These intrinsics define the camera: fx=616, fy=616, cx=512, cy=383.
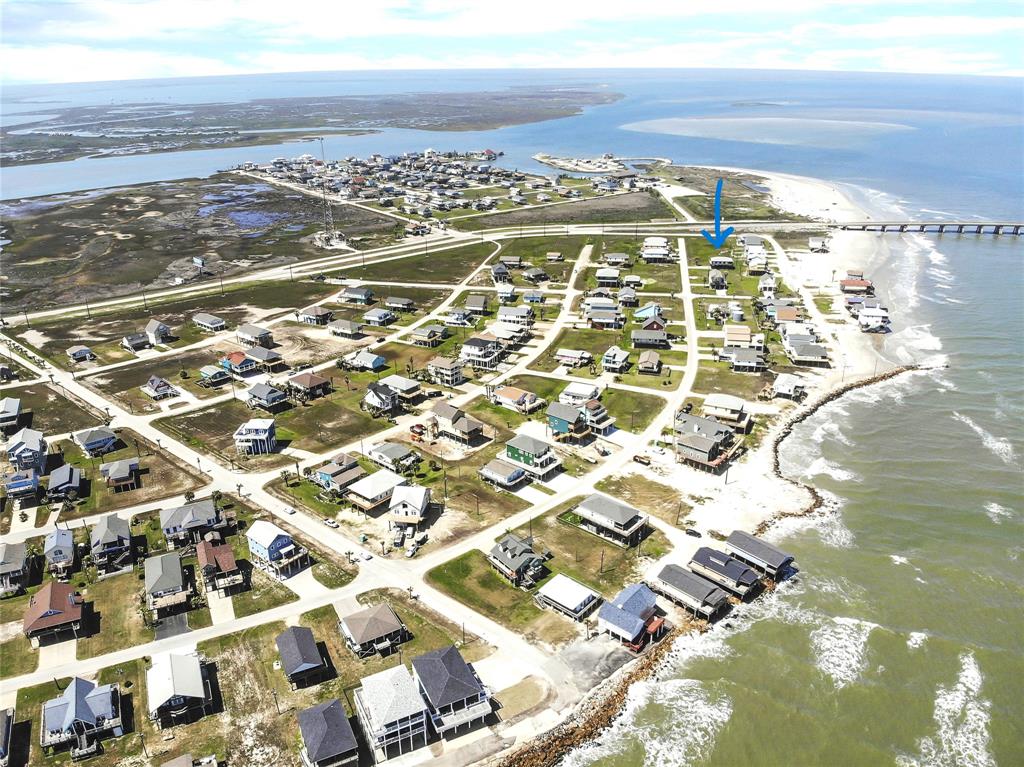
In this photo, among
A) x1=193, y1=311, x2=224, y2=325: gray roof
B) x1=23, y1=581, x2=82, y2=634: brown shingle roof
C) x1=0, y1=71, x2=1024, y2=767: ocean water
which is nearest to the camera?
x1=0, y1=71, x2=1024, y2=767: ocean water

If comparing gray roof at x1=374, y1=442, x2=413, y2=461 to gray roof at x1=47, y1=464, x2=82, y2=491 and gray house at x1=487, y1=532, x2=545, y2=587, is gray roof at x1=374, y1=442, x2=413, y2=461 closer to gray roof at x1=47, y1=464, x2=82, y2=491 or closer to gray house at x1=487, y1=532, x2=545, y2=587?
gray house at x1=487, y1=532, x2=545, y2=587

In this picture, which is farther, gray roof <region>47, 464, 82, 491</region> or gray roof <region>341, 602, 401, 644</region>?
gray roof <region>47, 464, 82, 491</region>

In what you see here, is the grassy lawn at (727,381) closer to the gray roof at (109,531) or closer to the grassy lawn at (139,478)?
the grassy lawn at (139,478)

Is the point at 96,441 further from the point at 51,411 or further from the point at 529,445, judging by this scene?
the point at 529,445

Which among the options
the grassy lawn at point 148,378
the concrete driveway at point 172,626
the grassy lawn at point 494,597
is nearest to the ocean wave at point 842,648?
the grassy lawn at point 494,597

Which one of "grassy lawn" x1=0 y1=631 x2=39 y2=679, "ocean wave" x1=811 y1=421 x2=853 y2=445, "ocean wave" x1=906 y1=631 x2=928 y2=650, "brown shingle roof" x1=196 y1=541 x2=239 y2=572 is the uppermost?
"brown shingle roof" x1=196 y1=541 x2=239 y2=572

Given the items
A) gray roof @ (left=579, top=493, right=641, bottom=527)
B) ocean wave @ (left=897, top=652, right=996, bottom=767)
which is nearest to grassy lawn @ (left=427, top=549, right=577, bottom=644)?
gray roof @ (left=579, top=493, right=641, bottom=527)
